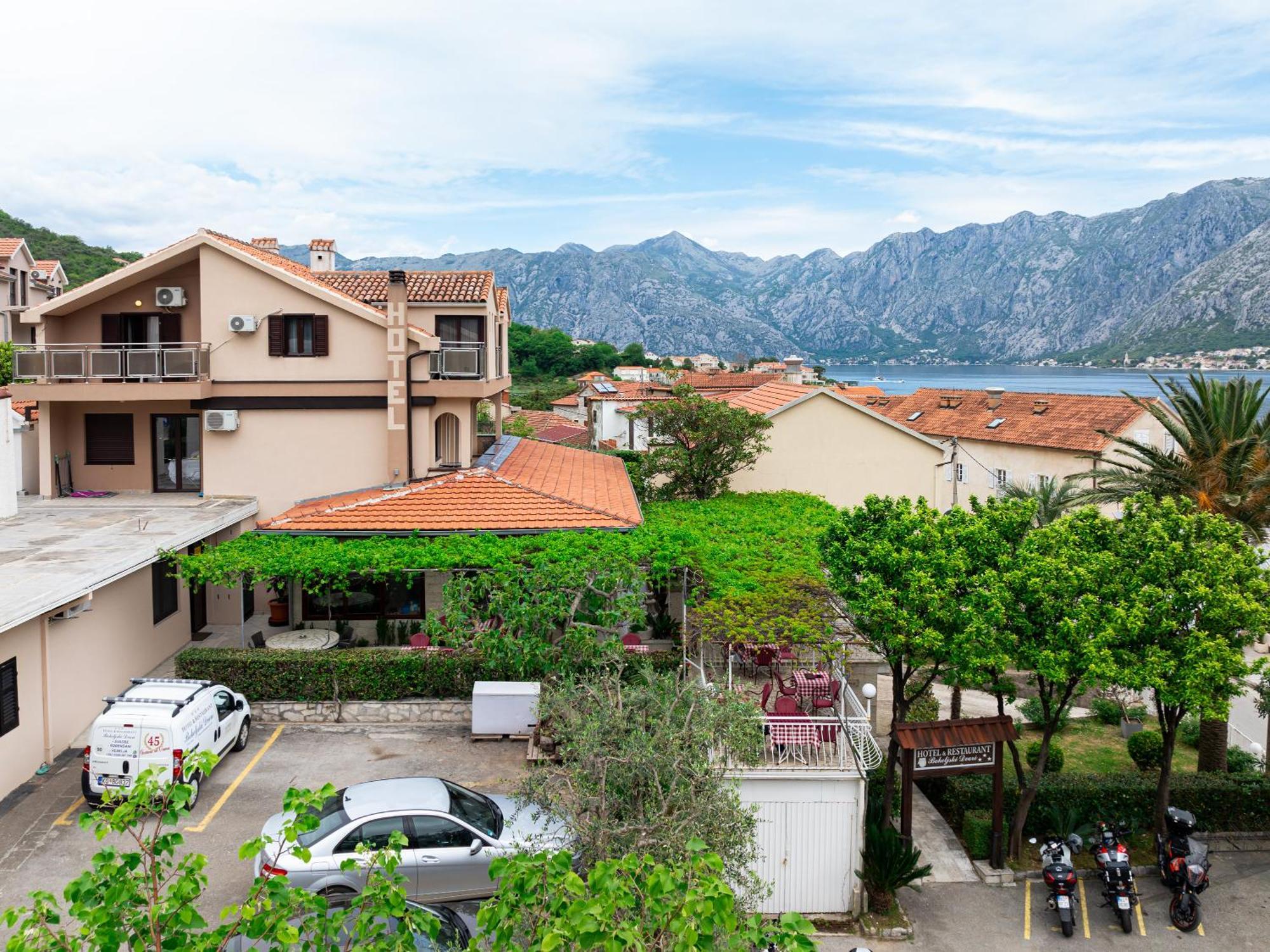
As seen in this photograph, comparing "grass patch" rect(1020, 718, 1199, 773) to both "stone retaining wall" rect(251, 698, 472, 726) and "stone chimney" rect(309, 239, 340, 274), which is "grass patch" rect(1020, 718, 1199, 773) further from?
"stone chimney" rect(309, 239, 340, 274)

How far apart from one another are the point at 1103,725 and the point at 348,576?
19530 millimetres

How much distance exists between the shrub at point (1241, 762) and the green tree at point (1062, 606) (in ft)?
23.5

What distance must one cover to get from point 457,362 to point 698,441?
8.59 m

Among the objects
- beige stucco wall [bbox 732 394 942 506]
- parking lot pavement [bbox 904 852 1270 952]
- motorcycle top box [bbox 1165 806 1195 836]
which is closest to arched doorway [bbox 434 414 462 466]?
beige stucco wall [bbox 732 394 942 506]

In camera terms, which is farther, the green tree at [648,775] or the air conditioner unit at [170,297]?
the air conditioner unit at [170,297]

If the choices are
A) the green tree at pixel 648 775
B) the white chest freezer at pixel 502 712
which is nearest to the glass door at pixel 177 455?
the white chest freezer at pixel 502 712

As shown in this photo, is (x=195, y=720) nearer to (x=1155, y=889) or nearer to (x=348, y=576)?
Answer: (x=348, y=576)

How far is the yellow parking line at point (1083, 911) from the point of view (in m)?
14.8

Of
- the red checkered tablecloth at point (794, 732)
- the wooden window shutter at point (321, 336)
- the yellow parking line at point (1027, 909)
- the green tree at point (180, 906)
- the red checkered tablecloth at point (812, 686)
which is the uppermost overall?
the wooden window shutter at point (321, 336)

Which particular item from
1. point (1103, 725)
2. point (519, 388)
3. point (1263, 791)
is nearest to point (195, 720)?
point (1263, 791)

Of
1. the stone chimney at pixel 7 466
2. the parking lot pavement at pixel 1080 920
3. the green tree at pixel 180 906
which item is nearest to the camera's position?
the green tree at pixel 180 906

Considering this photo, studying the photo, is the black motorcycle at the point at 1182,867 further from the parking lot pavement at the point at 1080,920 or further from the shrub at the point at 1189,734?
the shrub at the point at 1189,734

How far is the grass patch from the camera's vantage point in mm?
21859

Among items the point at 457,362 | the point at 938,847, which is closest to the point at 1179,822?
the point at 938,847
